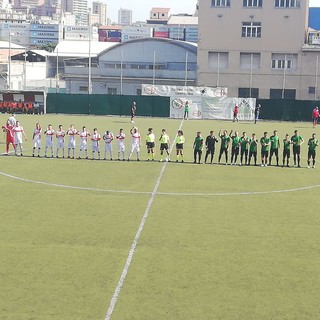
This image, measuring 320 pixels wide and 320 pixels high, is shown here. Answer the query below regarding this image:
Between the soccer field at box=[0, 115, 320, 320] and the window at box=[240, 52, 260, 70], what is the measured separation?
1831 inches

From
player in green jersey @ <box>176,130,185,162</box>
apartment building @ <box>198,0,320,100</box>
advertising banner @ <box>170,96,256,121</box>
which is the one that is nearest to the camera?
player in green jersey @ <box>176,130,185,162</box>

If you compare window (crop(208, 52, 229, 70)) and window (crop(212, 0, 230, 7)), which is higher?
window (crop(212, 0, 230, 7))

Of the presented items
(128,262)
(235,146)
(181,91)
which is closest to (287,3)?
(181,91)

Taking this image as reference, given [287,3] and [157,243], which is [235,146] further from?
[287,3]

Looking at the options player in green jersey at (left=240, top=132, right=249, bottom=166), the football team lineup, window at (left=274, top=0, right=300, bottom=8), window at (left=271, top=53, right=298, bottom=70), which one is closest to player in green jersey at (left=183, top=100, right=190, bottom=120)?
window at (left=271, top=53, right=298, bottom=70)

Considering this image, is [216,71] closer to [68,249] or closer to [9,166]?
[9,166]

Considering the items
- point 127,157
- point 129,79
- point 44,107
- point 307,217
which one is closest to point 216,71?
point 129,79

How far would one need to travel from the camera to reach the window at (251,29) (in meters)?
72.1

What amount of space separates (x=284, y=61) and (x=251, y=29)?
540cm

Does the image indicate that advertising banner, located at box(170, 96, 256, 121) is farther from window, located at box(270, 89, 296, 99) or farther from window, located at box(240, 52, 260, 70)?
window, located at box(240, 52, 260, 70)

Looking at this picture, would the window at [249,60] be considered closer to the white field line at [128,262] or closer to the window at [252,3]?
the window at [252,3]

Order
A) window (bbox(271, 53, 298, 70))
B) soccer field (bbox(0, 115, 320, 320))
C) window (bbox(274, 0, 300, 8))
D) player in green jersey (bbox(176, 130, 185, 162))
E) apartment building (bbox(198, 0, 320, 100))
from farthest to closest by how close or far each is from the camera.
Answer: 1. window (bbox(274, 0, 300, 8))
2. window (bbox(271, 53, 298, 70))
3. apartment building (bbox(198, 0, 320, 100))
4. player in green jersey (bbox(176, 130, 185, 162))
5. soccer field (bbox(0, 115, 320, 320))

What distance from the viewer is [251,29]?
7225cm

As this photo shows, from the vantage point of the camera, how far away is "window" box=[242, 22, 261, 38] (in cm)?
7206
